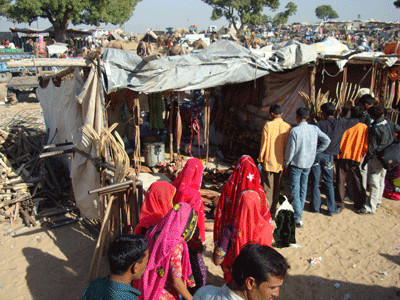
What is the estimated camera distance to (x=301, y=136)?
4.40 metres

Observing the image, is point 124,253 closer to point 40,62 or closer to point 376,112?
point 40,62

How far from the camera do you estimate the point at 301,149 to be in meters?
4.43

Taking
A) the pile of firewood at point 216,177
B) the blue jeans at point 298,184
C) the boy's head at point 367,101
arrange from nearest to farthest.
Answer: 1. the blue jeans at point 298,184
2. the boy's head at point 367,101
3. the pile of firewood at point 216,177

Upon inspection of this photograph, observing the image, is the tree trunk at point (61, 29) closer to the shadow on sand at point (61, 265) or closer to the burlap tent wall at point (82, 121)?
the burlap tent wall at point (82, 121)

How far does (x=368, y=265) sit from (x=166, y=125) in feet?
20.4

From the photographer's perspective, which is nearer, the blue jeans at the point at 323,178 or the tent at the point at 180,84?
the tent at the point at 180,84

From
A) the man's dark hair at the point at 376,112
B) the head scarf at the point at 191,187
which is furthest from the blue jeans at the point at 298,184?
the head scarf at the point at 191,187

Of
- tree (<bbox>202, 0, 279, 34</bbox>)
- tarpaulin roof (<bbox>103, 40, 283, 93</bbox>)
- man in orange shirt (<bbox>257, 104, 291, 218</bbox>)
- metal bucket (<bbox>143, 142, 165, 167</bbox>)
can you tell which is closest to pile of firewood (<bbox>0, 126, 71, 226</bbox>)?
metal bucket (<bbox>143, 142, 165, 167</bbox>)

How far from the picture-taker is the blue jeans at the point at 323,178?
193 inches

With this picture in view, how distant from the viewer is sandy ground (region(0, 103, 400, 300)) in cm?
355

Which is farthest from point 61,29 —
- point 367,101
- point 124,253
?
point 124,253

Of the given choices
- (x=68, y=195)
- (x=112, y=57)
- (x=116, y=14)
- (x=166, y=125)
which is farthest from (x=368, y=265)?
(x=116, y=14)

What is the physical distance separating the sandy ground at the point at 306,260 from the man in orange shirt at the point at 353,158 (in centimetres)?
31

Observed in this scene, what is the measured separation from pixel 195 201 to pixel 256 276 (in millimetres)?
1602
